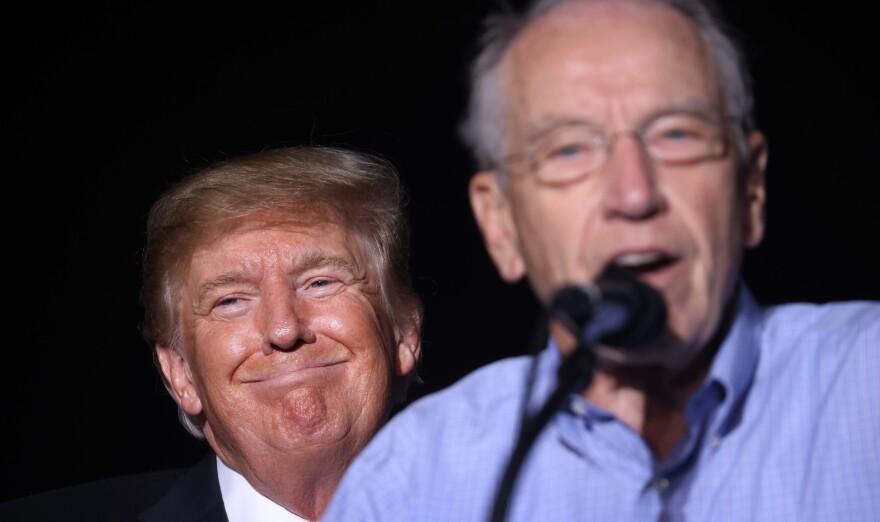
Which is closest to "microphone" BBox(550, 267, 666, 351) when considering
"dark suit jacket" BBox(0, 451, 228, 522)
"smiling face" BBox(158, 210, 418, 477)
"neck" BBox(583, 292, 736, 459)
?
"neck" BBox(583, 292, 736, 459)

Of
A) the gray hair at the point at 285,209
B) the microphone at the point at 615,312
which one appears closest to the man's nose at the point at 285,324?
the gray hair at the point at 285,209

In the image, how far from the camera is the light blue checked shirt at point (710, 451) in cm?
122

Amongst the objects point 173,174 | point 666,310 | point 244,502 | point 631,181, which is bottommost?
point 244,502

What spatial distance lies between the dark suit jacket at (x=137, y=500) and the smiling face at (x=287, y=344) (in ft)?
0.25

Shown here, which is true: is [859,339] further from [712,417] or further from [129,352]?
[129,352]

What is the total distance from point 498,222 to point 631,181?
0.86ft

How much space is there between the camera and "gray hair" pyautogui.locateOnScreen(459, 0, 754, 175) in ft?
4.30

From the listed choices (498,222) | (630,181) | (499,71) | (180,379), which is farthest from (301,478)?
(630,181)

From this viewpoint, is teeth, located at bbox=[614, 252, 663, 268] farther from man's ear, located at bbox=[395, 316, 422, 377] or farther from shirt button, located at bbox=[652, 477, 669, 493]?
man's ear, located at bbox=[395, 316, 422, 377]

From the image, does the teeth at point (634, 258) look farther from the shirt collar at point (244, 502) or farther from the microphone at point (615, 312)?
the shirt collar at point (244, 502)

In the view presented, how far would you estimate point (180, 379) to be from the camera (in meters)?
2.41

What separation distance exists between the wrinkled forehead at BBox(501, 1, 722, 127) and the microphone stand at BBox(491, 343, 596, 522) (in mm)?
309

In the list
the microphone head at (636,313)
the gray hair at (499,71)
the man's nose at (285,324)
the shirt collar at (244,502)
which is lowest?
the shirt collar at (244,502)

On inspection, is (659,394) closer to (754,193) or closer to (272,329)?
(754,193)
